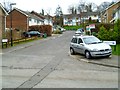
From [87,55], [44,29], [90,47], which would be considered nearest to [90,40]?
[90,47]

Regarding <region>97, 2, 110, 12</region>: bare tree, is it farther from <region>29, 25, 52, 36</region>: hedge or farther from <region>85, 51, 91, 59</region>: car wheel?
<region>85, 51, 91, 59</region>: car wheel

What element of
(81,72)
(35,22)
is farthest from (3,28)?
(35,22)

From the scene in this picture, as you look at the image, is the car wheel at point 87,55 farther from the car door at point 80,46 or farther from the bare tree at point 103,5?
the bare tree at point 103,5

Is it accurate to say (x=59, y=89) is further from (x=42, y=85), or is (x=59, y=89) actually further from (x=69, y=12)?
(x=69, y=12)

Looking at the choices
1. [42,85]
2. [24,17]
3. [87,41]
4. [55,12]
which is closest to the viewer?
[42,85]

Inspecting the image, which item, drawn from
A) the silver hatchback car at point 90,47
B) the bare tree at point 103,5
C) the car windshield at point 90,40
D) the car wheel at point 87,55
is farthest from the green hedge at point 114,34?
the bare tree at point 103,5

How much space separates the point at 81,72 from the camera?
44.0 ft

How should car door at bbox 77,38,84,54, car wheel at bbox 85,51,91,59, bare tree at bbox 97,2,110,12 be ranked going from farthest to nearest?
bare tree at bbox 97,2,110,12 → car door at bbox 77,38,84,54 → car wheel at bbox 85,51,91,59

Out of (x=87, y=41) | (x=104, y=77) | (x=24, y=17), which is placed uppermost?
(x=24, y=17)

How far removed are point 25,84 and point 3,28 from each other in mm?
30030

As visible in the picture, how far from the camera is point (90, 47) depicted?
1872cm

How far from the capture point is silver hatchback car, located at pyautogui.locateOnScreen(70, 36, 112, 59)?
1827cm

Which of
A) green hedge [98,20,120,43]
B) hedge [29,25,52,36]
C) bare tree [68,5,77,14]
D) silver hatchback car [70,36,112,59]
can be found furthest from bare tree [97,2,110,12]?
silver hatchback car [70,36,112,59]

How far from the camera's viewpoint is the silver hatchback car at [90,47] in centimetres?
A: 1827
